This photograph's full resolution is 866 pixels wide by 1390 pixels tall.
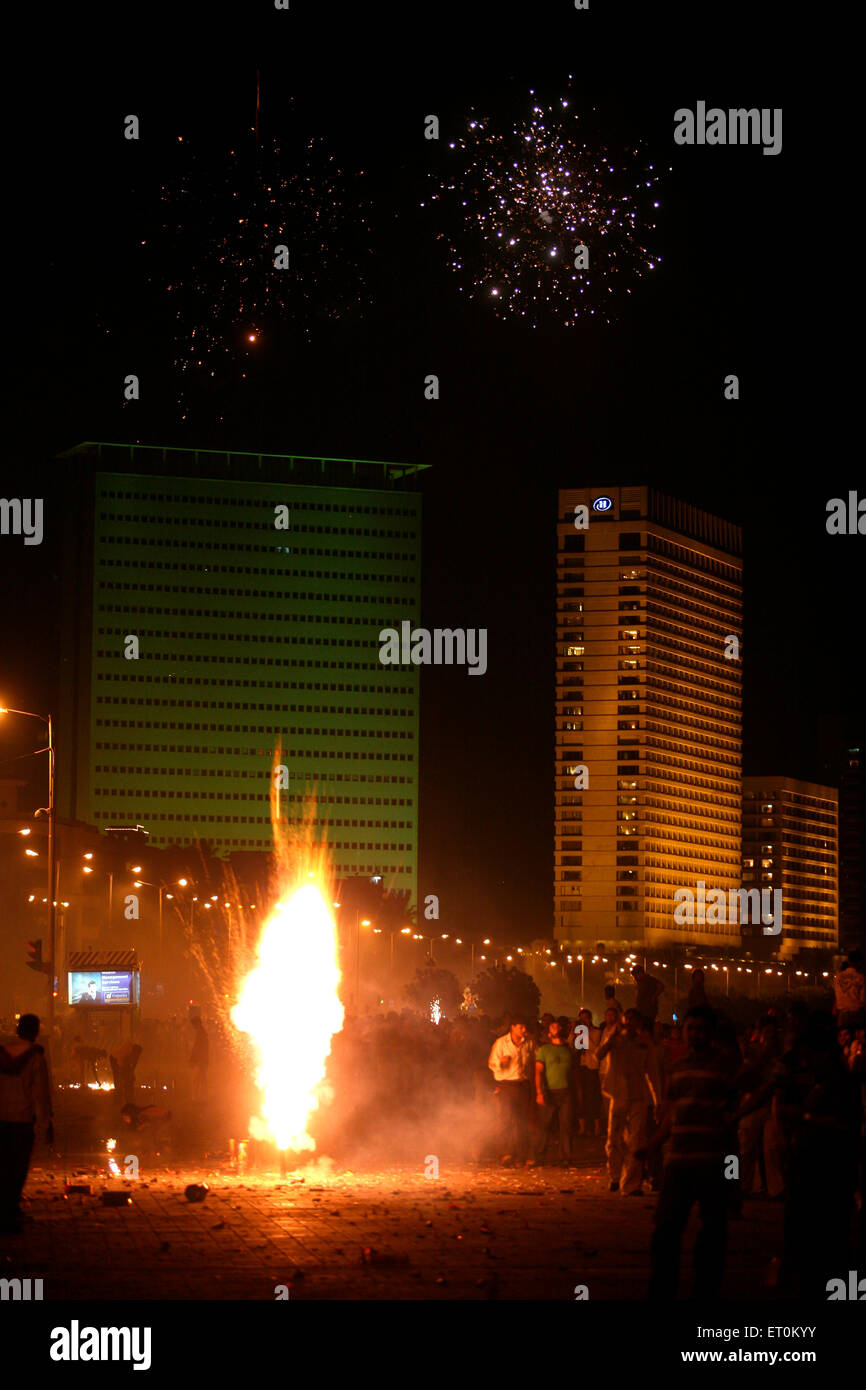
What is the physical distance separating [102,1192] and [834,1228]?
7.48 metres

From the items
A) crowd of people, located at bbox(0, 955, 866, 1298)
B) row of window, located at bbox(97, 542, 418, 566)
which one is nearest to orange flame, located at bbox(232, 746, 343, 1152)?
crowd of people, located at bbox(0, 955, 866, 1298)

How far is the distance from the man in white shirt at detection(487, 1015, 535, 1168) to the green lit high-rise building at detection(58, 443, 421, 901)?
499 feet

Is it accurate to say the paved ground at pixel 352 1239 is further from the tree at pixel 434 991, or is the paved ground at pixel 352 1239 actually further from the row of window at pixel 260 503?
the row of window at pixel 260 503

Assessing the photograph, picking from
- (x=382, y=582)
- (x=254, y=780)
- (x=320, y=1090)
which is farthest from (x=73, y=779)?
(x=320, y=1090)

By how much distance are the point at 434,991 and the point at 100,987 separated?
53380mm

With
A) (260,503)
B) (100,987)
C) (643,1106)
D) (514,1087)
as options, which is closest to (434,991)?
(100,987)

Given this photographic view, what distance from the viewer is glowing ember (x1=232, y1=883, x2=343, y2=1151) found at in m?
22.2

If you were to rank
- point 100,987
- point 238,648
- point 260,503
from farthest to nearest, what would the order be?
point 238,648, point 260,503, point 100,987

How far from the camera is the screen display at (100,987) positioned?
3841 cm

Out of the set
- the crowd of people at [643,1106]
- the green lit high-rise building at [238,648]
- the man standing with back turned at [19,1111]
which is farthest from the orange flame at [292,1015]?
the green lit high-rise building at [238,648]

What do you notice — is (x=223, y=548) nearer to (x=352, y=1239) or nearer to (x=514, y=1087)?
(x=514, y=1087)

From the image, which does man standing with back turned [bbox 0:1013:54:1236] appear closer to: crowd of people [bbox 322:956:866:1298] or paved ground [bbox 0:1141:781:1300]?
paved ground [bbox 0:1141:781:1300]

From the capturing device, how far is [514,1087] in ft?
64.6

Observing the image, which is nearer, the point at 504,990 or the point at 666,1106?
the point at 666,1106
